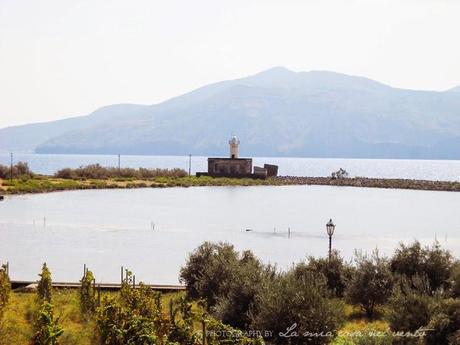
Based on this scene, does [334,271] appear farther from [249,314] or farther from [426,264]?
→ [249,314]

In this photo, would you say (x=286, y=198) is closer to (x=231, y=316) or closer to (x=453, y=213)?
(x=453, y=213)

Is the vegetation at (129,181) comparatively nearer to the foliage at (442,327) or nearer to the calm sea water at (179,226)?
the calm sea water at (179,226)

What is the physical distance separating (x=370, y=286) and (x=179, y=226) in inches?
1346

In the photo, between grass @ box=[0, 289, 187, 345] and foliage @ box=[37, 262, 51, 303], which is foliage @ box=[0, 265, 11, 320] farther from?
foliage @ box=[37, 262, 51, 303]

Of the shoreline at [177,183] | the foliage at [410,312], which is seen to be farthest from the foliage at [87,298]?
the shoreline at [177,183]

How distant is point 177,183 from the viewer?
108 meters

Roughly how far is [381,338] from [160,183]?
317 feet

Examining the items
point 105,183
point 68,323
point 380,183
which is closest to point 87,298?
point 68,323

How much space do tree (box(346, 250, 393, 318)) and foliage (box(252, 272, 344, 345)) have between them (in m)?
5.56

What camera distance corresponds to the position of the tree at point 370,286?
2083 centimetres

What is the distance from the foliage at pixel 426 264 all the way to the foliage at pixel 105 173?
92.5 metres

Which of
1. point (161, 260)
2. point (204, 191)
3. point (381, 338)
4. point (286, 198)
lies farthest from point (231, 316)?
point (204, 191)

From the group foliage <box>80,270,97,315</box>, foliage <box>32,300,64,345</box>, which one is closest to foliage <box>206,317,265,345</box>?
foliage <box>32,300,64,345</box>

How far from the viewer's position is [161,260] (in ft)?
113
